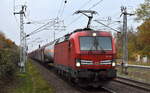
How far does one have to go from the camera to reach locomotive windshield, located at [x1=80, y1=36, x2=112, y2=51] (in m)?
15.2

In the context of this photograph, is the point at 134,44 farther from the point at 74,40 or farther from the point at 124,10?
the point at 74,40

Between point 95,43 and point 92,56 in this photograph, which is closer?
point 92,56

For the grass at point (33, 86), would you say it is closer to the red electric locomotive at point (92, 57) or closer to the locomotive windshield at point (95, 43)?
the red electric locomotive at point (92, 57)

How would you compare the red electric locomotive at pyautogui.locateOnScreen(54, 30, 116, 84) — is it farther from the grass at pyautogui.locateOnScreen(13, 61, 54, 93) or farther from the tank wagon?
the grass at pyautogui.locateOnScreen(13, 61, 54, 93)

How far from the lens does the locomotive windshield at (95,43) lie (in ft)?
49.9

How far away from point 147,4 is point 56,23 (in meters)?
20.9

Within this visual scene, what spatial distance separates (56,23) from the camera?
3416cm

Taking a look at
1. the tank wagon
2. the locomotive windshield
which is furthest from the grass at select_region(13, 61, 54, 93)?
the locomotive windshield

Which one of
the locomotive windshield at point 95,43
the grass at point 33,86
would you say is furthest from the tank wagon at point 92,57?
the grass at point 33,86

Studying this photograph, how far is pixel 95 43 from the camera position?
15.4 metres

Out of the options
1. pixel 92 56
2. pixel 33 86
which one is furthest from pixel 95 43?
pixel 33 86

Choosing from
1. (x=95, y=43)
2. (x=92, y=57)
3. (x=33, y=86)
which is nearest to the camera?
(x=92, y=57)

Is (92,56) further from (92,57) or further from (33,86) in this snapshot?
(33,86)

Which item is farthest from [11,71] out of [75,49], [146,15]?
[146,15]
